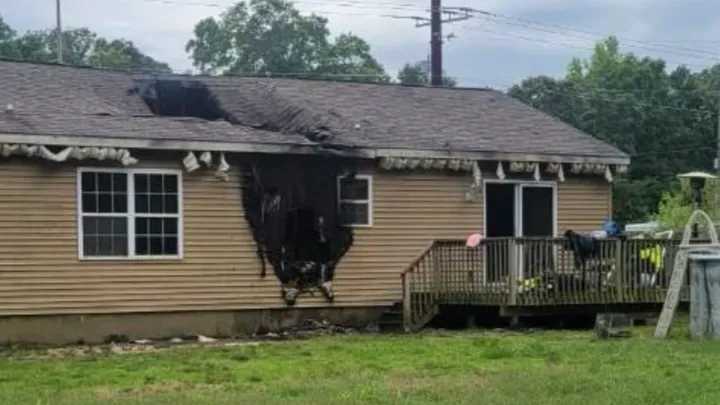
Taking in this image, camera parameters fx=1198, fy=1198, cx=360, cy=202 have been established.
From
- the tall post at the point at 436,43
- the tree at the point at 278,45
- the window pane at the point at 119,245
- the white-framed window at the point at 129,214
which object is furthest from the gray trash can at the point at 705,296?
the tree at the point at 278,45

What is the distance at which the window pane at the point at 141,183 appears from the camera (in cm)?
1788

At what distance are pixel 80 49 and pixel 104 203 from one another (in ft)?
209

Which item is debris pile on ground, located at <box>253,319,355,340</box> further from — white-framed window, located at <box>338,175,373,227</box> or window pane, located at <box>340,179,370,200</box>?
window pane, located at <box>340,179,370,200</box>

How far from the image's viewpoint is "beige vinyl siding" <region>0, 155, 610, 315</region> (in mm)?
17016

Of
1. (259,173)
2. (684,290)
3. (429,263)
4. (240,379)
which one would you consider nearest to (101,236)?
(259,173)

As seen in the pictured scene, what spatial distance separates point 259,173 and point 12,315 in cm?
435

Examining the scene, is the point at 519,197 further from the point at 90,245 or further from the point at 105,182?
the point at 90,245

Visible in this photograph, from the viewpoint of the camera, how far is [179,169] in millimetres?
18125

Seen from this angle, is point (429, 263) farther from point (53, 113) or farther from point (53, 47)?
point (53, 47)

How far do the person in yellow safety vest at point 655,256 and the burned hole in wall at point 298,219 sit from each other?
4.68 metres

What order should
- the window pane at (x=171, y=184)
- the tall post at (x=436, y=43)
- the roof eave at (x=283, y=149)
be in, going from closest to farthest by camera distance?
1. the roof eave at (x=283, y=149)
2. the window pane at (x=171, y=184)
3. the tall post at (x=436, y=43)

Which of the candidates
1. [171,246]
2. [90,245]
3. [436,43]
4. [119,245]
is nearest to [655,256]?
[171,246]

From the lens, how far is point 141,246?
17.9 m

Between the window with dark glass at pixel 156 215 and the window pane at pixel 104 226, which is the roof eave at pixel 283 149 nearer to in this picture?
the window with dark glass at pixel 156 215
